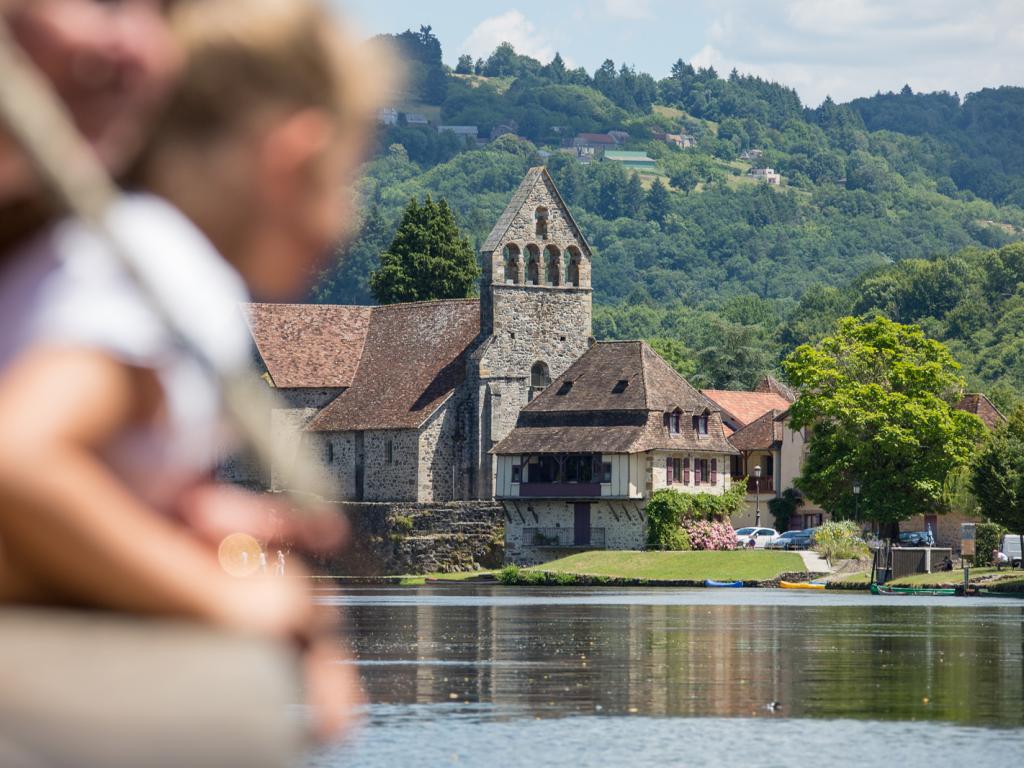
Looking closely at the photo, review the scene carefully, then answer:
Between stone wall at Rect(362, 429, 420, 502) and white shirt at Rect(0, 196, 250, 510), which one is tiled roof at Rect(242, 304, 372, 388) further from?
white shirt at Rect(0, 196, 250, 510)

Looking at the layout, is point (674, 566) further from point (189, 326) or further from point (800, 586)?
point (189, 326)

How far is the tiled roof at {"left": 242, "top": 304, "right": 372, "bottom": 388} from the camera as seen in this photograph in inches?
3866

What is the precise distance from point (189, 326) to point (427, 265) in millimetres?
114181

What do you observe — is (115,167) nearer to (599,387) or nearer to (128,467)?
(128,467)

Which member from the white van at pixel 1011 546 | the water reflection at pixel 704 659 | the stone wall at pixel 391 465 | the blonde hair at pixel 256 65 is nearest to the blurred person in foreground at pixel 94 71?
the blonde hair at pixel 256 65

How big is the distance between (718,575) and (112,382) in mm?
77459

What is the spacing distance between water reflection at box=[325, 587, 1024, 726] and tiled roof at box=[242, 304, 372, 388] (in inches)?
1526

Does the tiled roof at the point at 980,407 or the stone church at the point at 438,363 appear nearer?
the stone church at the point at 438,363

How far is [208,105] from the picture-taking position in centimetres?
213

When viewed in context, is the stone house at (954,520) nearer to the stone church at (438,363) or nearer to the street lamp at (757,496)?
the street lamp at (757,496)

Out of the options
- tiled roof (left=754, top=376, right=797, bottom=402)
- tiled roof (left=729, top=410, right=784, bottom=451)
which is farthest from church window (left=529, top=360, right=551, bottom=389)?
tiled roof (left=754, top=376, right=797, bottom=402)

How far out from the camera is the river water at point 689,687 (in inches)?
868

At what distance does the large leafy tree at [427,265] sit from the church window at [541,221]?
19504 mm

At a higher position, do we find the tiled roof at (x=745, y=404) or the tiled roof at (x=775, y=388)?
the tiled roof at (x=775, y=388)
